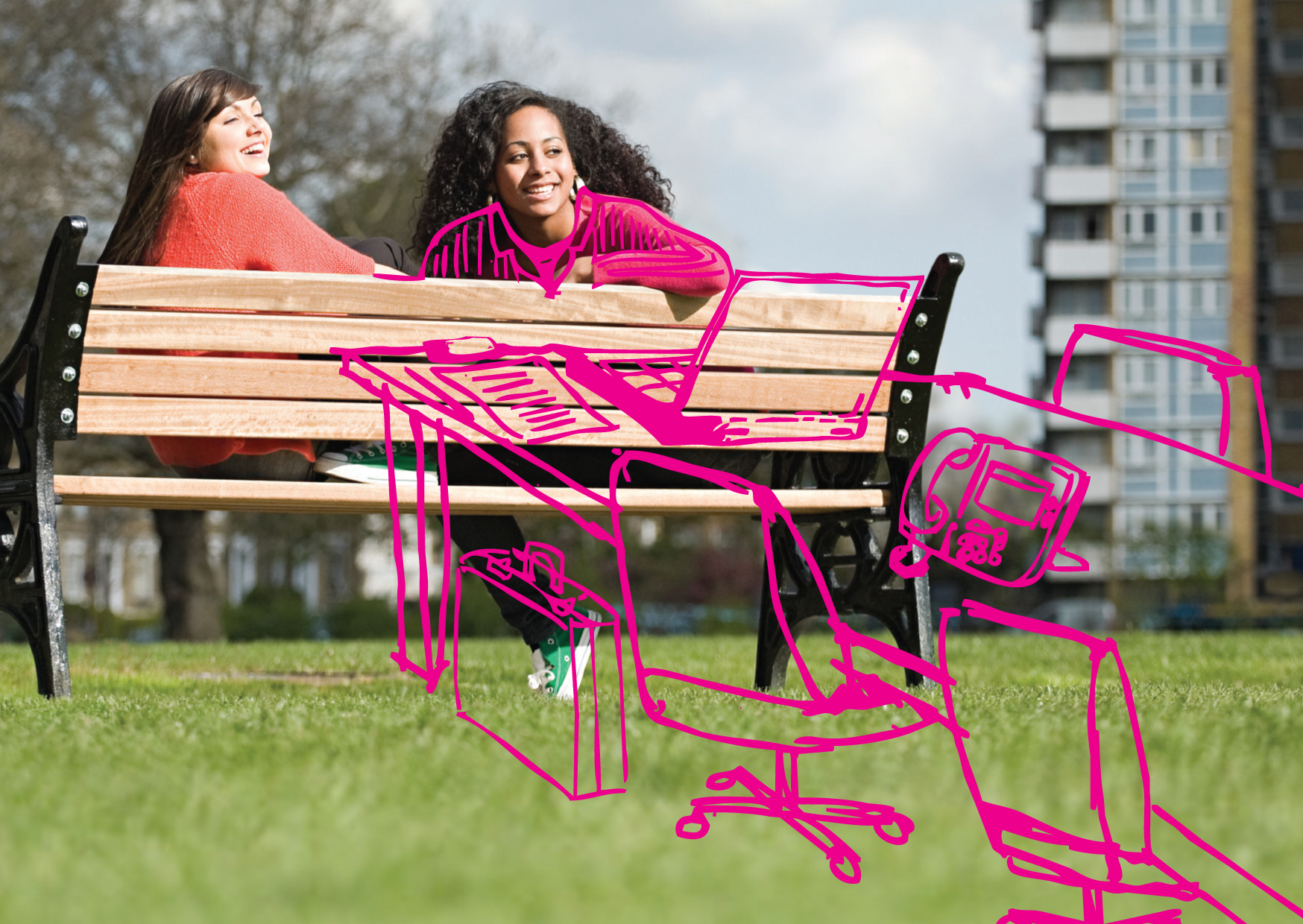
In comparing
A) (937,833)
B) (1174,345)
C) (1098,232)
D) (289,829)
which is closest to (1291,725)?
(1174,345)

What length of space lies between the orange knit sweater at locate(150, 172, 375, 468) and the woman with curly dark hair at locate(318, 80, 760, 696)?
0.28m

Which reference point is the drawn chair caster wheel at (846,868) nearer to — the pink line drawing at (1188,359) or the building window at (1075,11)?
the pink line drawing at (1188,359)

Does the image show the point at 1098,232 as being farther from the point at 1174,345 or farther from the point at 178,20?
the point at 1174,345

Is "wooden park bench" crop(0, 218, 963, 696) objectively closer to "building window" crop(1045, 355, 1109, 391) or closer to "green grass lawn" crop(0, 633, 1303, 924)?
"green grass lawn" crop(0, 633, 1303, 924)

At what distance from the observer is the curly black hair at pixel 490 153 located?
4648 millimetres

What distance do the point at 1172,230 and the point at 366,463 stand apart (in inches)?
2165

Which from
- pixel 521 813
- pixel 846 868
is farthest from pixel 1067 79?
pixel 846 868

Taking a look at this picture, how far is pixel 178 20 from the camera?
2217cm

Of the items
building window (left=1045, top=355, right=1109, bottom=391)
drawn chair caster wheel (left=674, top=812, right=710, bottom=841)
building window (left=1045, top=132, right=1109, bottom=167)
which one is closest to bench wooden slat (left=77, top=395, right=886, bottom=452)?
drawn chair caster wheel (left=674, top=812, right=710, bottom=841)

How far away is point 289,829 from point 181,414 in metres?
1.79

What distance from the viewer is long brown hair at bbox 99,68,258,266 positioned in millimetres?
4070

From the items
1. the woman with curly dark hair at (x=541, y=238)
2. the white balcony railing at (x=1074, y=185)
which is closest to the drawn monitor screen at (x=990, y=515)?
the woman with curly dark hair at (x=541, y=238)

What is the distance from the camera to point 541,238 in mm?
4566

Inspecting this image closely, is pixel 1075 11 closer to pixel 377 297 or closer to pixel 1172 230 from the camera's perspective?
pixel 1172 230
